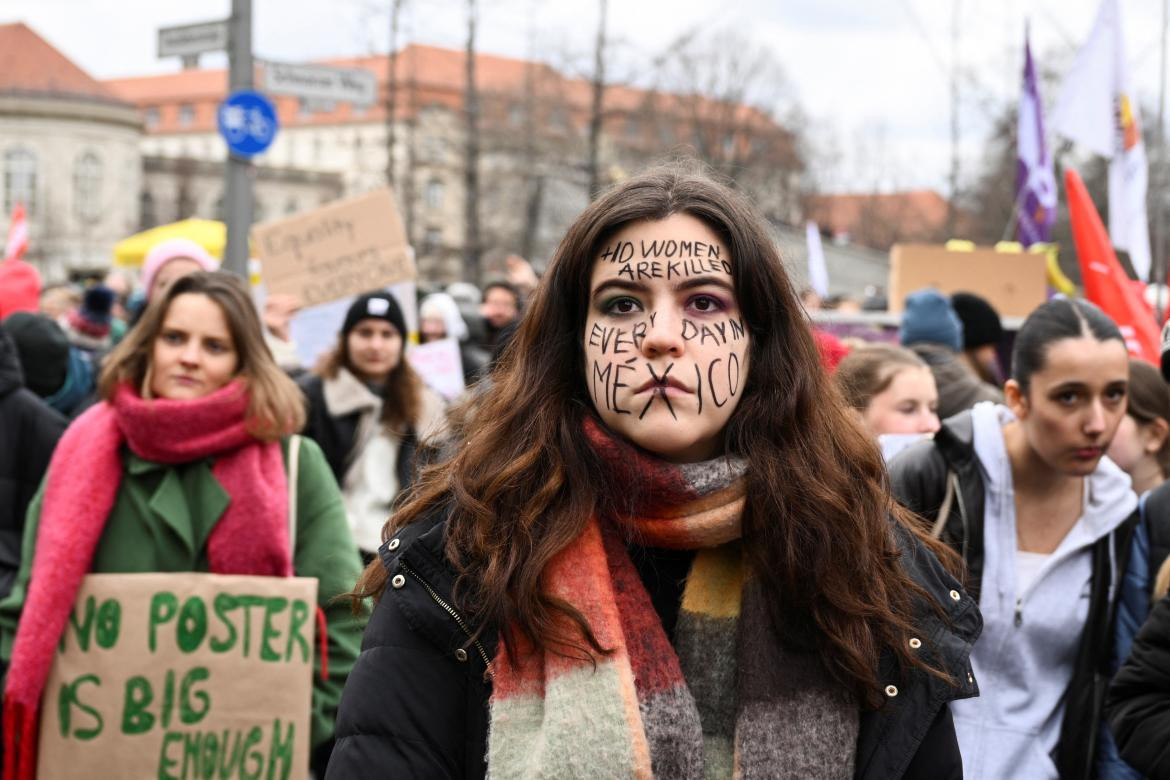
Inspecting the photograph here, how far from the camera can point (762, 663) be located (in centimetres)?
203

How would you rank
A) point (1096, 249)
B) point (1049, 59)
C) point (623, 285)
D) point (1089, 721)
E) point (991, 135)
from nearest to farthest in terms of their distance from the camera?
1. point (623, 285)
2. point (1089, 721)
3. point (1096, 249)
4. point (991, 135)
5. point (1049, 59)

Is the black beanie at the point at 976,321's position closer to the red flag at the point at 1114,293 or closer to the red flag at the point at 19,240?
the red flag at the point at 1114,293

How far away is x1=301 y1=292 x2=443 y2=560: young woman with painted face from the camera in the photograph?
19.3 feet

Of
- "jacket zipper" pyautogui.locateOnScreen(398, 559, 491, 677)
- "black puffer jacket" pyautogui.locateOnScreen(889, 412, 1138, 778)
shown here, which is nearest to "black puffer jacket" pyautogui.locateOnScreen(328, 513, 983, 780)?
"jacket zipper" pyautogui.locateOnScreen(398, 559, 491, 677)

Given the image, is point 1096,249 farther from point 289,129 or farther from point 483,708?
point 289,129

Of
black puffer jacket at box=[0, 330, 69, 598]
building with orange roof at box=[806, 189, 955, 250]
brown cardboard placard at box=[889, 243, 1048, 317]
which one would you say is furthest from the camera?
building with orange roof at box=[806, 189, 955, 250]

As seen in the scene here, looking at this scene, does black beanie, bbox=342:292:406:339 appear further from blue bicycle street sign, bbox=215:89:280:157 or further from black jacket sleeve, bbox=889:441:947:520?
black jacket sleeve, bbox=889:441:947:520

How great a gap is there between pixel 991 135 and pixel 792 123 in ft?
29.9

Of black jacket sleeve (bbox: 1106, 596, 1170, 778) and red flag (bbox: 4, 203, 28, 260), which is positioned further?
red flag (bbox: 4, 203, 28, 260)

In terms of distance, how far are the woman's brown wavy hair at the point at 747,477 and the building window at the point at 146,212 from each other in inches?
3013

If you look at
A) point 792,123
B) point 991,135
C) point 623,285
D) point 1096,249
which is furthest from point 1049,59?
point 623,285

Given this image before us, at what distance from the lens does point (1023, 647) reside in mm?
3371

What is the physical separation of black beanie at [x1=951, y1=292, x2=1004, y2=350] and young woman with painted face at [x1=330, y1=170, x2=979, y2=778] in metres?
5.41

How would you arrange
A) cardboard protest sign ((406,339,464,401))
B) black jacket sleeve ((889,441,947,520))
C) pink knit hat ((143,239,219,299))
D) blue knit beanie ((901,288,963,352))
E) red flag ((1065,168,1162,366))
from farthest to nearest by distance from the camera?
cardboard protest sign ((406,339,464,401)), blue knit beanie ((901,288,963,352)), pink knit hat ((143,239,219,299)), red flag ((1065,168,1162,366)), black jacket sleeve ((889,441,947,520))
